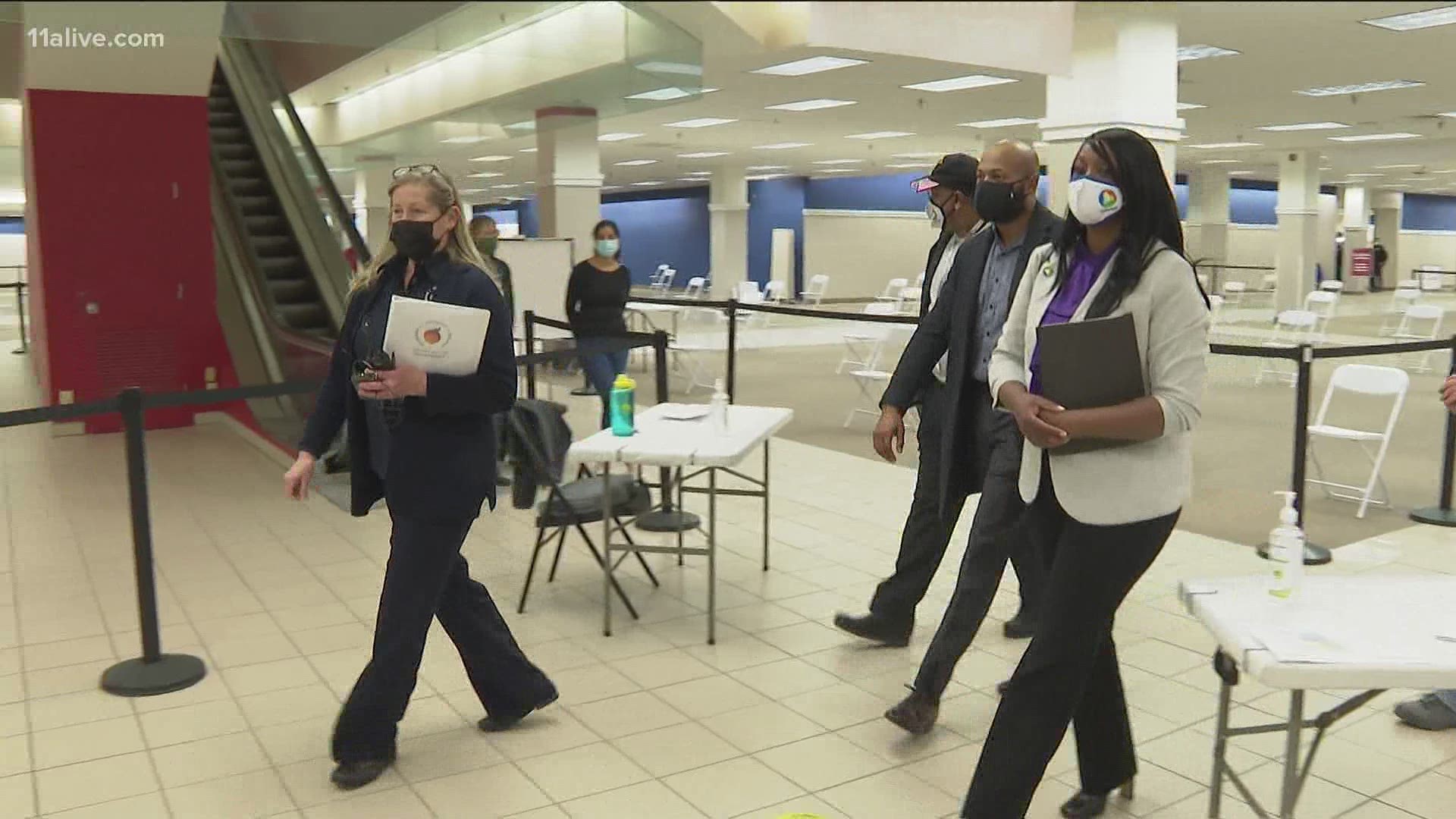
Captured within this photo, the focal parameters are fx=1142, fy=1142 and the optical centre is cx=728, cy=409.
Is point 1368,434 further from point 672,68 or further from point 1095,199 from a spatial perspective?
point 672,68

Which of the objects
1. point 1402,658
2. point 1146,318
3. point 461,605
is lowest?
point 461,605

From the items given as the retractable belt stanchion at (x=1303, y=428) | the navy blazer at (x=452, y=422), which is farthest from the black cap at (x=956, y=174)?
the retractable belt stanchion at (x=1303, y=428)

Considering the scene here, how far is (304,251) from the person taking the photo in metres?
8.79

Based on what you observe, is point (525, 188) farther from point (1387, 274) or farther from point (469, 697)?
point (469, 697)

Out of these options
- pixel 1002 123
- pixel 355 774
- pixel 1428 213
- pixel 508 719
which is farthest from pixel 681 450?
pixel 1428 213

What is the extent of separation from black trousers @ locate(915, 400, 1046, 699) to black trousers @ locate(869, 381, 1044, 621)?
13.1 inches

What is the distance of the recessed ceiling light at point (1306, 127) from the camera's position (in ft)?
52.1

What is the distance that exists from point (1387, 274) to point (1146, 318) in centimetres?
3737

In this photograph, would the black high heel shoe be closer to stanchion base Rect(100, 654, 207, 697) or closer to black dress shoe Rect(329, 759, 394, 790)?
black dress shoe Rect(329, 759, 394, 790)

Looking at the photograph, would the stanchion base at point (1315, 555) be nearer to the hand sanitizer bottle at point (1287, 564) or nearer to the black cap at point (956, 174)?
the black cap at point (956, 174)

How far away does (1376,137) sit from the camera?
60.2 ft

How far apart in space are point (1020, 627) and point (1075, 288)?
1.99 meters

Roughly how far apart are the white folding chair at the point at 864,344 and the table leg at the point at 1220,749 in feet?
21.9

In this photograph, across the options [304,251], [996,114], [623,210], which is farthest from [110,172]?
[623,210]
